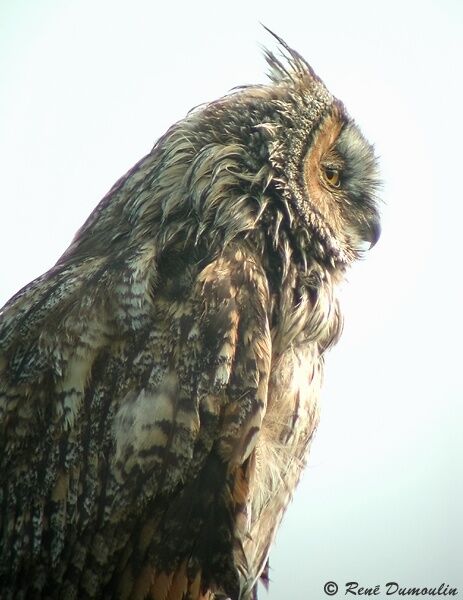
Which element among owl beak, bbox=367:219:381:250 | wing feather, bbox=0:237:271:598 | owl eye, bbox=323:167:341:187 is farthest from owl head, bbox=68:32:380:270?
wing feather, bbox=0:237:271:598

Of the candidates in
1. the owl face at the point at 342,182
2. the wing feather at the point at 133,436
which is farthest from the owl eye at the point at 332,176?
the wing feather at the point at 133,436

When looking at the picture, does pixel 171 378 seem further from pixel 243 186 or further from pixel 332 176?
pixel 332 176

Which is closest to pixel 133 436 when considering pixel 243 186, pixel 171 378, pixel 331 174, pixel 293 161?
pixel 171 378

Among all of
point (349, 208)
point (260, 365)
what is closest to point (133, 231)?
point (260, 365)

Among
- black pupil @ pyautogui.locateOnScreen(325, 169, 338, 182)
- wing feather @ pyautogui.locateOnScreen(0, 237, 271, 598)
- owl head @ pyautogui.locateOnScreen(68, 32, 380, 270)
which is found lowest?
wing feather @ pyautogui.locateOnScreen(0, 237, 271, 598)

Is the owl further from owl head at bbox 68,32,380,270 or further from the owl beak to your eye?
the owl beak

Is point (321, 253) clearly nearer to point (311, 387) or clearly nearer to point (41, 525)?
point (311, 387)
